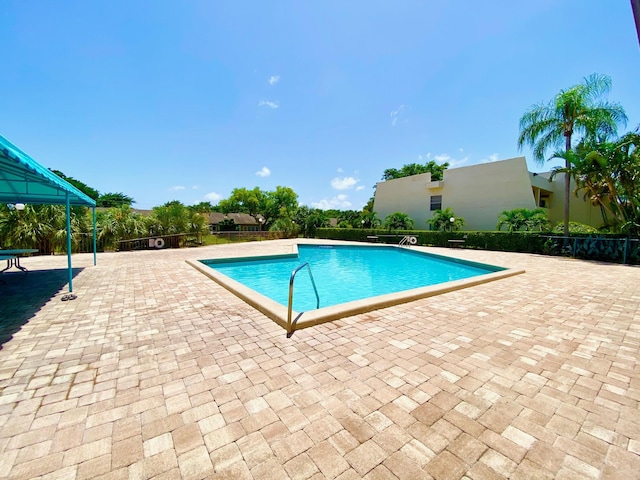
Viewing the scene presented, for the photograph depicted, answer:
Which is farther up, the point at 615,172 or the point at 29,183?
the point at 615,172

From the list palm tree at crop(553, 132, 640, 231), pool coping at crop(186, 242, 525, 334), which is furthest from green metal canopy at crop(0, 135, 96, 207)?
palm tree at crop(553, 132, 640, 231)

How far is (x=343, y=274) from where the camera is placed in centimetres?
1016

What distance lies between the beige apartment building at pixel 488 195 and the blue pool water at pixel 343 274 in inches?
359

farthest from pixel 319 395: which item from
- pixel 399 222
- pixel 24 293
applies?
pixel 399 222

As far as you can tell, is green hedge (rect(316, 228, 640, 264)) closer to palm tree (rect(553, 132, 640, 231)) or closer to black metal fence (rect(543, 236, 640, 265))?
black metal fence (rect(543, 236, 640, 265))

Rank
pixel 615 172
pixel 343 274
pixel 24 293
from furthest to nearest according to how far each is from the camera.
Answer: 1. pixel 615 172
2. pixel 343 274
3. pixel 24 293

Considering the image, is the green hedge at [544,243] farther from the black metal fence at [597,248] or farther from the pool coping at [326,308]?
the pool coping at [326,308]

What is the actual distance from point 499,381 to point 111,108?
58.4 feet

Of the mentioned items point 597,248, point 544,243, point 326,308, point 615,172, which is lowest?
point 326,308

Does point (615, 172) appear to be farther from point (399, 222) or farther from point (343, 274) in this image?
point (399, 222)

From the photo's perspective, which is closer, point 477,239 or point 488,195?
point 477,239

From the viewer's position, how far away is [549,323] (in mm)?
3699

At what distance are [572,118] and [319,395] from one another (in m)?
16.7

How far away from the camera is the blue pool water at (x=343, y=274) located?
7.46m
